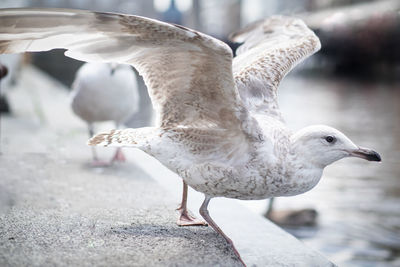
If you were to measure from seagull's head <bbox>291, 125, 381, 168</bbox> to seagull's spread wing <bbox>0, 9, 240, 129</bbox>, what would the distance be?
13.4 inches

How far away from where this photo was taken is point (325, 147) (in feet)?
7.81

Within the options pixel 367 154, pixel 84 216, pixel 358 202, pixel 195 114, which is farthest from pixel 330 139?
pixel 358 202

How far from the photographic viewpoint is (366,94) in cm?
1362

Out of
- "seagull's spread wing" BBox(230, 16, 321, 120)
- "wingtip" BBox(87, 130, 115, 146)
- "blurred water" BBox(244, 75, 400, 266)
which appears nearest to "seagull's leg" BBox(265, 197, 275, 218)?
"blurred water" BBox(244, 75, 400, 266)

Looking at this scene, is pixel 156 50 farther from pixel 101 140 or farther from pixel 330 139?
pixel 330 139

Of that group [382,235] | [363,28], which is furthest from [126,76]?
[363,28]

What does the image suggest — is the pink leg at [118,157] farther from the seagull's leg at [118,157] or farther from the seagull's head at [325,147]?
the seagull's head at [325,147]

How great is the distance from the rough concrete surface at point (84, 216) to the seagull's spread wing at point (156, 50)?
58 cm

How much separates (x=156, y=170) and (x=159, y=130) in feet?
4.71

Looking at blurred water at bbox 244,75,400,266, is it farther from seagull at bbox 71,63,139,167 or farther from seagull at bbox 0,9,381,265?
seagull at bbox 0,9,381,265

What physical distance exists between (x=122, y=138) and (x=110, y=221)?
47 centimetres

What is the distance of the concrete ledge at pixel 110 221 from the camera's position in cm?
222

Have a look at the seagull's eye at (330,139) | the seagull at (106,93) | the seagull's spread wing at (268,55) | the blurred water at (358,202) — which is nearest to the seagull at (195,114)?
the seagull's eye at (330,139)

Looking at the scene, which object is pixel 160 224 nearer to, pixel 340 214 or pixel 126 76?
pixel 126 76
